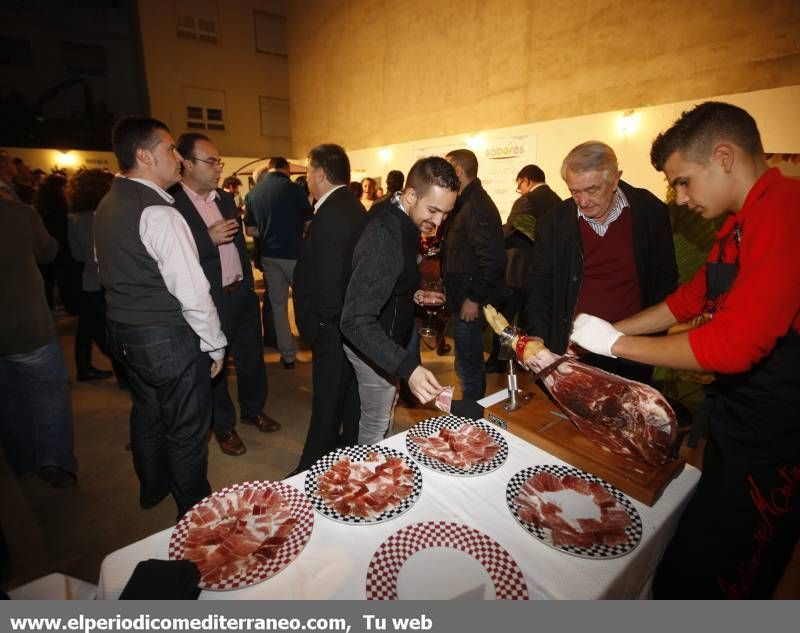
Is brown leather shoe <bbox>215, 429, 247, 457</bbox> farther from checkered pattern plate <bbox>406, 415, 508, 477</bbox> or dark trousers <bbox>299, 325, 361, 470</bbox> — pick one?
checkered pattern plate <bbox>406, 415, 508, 477</bbox>

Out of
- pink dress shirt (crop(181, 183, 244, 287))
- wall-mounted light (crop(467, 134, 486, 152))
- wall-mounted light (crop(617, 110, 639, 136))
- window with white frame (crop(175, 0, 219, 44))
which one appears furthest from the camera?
window with white frame (crop(175, 0, 219, 44))

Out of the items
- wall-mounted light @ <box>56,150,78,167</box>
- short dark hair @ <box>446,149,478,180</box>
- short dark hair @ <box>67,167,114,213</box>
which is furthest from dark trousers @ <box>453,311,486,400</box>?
wall-mounted light @ <box>56,150,78,167</box>

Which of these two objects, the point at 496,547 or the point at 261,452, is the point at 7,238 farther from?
the point at 496,547

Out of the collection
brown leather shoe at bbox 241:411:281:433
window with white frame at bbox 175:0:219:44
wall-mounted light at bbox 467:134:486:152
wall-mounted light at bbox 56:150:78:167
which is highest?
window with white frame at bbox 175:0:219:44

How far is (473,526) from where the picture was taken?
3.58 feet

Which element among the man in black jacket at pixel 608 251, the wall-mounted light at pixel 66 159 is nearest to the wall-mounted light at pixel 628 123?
the man in black jacket at pixel 608 251

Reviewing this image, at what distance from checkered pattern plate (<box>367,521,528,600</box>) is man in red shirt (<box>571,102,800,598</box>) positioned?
71cm

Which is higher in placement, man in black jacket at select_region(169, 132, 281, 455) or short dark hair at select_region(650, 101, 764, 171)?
short dark hair at select_region(650, 101, 764, 171)

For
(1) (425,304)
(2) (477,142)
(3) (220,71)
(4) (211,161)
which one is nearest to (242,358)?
(4) (211,161)

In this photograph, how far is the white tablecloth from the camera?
903 mm

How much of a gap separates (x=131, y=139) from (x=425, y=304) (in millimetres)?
1639

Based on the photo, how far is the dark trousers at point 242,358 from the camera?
2.82 meters

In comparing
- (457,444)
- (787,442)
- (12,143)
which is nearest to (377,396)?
(457,444)

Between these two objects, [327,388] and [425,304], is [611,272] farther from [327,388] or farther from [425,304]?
[327,388]
